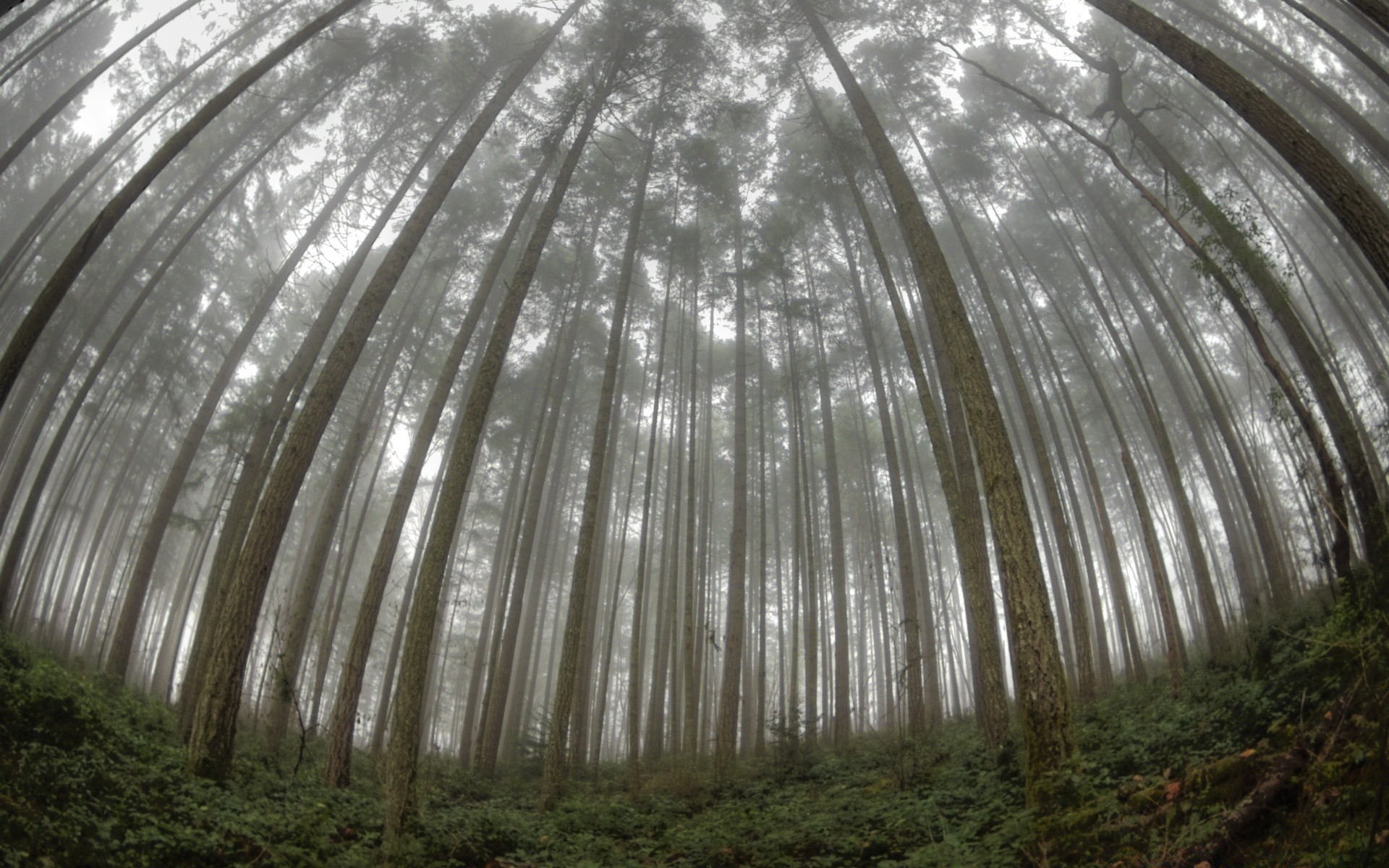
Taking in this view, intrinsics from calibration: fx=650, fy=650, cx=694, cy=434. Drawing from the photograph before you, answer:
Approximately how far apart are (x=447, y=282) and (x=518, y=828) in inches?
431

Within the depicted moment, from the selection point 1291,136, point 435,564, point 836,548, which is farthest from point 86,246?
point 836,548

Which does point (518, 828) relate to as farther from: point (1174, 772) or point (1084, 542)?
point (1084, 542)

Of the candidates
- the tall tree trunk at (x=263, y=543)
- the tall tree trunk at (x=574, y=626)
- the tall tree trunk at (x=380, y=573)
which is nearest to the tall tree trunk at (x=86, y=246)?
the tall tree trunk at (x=263, y=543)

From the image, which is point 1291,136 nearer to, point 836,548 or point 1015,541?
point 1015,541

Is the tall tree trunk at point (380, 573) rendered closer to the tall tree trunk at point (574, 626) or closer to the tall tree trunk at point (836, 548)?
the tall tree trunk at point (574, 626)

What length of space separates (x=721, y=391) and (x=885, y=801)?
504 inches

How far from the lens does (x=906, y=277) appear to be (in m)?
14.2

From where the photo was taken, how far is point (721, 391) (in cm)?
1836

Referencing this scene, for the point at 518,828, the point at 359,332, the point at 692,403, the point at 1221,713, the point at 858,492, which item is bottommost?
the point at 518,828

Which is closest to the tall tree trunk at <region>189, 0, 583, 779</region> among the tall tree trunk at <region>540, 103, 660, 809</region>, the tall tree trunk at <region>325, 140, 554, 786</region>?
the tall tree trunk at <region>325, 140, 554, 786</region>

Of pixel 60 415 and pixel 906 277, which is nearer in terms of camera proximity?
pixel 906 277

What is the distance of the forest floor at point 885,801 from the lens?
3.08 meters

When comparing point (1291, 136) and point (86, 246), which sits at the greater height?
point (86, 246)

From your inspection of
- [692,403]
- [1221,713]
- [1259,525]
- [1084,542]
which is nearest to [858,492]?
[1084,542]
